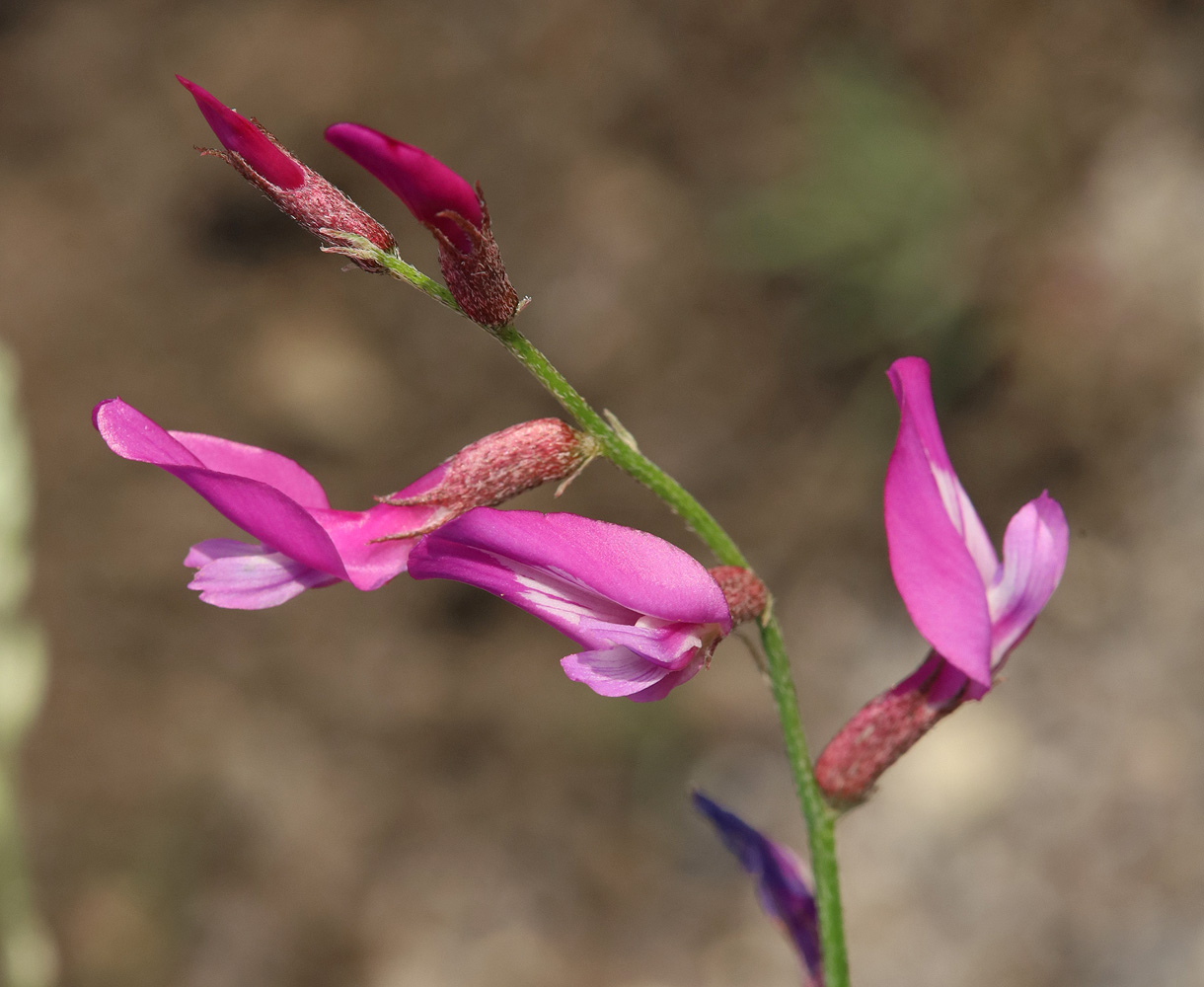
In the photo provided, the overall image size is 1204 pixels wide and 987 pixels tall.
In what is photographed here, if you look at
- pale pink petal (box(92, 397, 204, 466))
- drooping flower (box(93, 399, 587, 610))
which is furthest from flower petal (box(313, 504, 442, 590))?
pale pink petal (box(92, 397, 204, 466))

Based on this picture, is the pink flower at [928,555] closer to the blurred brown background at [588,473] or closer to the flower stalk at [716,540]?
the flower stalk at [716,540]

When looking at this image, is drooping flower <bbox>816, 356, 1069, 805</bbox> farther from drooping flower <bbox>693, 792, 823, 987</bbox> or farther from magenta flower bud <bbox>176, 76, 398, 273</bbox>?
magenta flower bud <bbox>176, 76, 398, 273</bbox>

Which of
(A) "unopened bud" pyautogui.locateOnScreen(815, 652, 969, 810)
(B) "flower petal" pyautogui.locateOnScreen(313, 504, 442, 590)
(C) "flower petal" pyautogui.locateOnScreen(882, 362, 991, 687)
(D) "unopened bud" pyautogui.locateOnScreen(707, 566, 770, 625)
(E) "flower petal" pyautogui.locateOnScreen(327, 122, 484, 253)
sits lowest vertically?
(B) "flower petal" pyautogui.locateOnScreen(313, 504, 442, 590)

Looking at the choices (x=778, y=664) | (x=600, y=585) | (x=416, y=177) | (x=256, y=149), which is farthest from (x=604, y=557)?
(x=256, y=149)

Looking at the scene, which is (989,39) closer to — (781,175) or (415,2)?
(781,175)

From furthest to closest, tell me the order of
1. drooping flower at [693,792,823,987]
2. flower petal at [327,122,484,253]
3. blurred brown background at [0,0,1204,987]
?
blurred brown background at [0,0,1204,987]
drooping flower at [693,792,823,987]
flower petal at [327,122,484,253]

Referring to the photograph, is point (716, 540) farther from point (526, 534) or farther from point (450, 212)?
point (450, 212)

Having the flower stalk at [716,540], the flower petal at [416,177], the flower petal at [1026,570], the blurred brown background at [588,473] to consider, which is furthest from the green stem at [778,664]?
the blurred brown background at [588,473]
